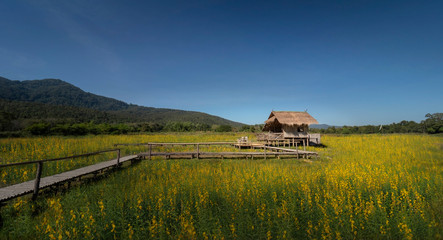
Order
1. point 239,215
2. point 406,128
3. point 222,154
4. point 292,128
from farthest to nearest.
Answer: point 406,128 → point 292,128 → point 222,154 → point 239,215

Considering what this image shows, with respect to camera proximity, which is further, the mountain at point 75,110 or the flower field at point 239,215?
the mountain at point 75,110

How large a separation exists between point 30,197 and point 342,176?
11122 millimetres

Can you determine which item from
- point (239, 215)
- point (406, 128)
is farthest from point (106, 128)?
point (406, 128)

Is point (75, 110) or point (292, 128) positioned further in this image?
point (75, 110)

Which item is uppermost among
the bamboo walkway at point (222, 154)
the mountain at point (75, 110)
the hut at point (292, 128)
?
the mountain at point (75, 110)

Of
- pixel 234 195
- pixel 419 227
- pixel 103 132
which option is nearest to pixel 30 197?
pixel 234 195

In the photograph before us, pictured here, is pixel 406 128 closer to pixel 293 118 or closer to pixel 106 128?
pixel 293 118

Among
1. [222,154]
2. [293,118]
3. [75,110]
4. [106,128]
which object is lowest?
[222,154]

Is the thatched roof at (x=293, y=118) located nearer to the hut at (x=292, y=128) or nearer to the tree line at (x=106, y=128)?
the hut at (x=292, y=128)

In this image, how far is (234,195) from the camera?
5316 millimetres

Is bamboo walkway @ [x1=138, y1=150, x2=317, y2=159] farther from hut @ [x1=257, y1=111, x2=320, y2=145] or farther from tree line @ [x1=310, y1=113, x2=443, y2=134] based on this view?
tree line @ [x1=310, y1=113, x2=443, y2=134]

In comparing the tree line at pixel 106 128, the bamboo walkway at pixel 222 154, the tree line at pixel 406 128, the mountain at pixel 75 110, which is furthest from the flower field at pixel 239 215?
the mountain at pixel 75 110

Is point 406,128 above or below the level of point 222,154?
above

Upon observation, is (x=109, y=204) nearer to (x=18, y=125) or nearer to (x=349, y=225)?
(x=349, y=225)
